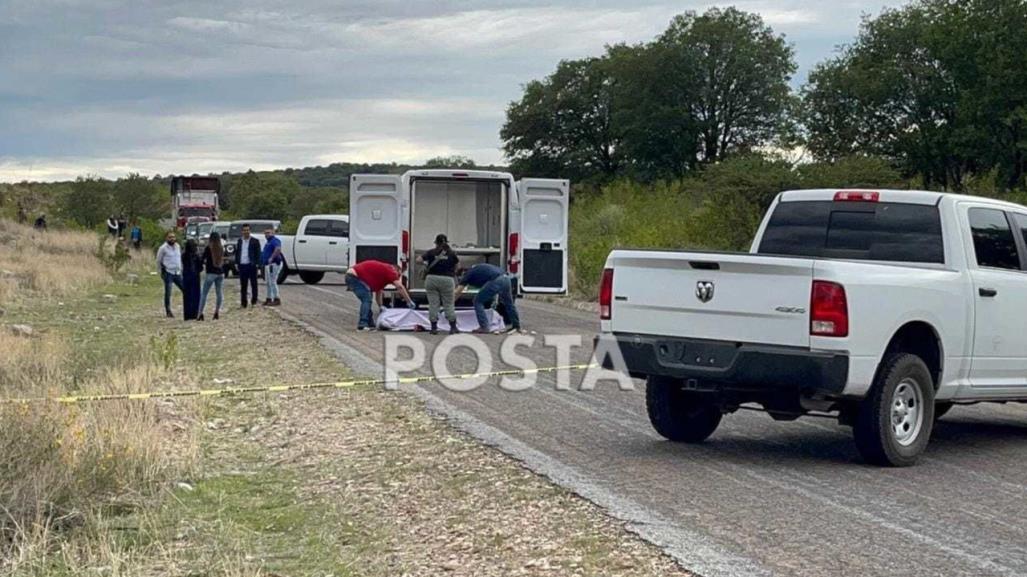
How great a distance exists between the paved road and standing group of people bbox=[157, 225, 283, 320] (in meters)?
12.4

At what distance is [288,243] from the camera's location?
38125 millimetres

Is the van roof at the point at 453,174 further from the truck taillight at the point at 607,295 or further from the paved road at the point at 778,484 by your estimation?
the truck taillight at the point at 607,295

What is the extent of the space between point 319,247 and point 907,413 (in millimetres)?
28438

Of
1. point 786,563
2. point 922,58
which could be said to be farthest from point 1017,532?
point 922,58

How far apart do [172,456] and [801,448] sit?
4983 millimetres

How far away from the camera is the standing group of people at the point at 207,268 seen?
84.5 ft

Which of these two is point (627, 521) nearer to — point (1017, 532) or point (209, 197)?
point (1017, 532)

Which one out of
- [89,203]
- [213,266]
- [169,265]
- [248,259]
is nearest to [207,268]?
[213,266]

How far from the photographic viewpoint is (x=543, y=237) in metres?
22.6

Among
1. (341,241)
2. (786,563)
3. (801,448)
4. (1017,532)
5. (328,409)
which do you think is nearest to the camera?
(786,563)

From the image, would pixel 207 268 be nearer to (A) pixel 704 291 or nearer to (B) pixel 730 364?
(A) pixel 704 291

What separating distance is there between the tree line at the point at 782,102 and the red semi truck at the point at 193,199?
22.4 m

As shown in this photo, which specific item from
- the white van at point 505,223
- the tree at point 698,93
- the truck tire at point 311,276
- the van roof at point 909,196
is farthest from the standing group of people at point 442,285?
the tree at point 698,93

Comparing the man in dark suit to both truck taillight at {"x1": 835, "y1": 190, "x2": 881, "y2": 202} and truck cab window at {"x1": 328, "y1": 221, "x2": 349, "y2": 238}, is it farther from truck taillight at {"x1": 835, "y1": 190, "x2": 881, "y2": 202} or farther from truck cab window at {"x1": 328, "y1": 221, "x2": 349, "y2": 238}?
truck taillight at {"x1": 835, "y1": 190, "x2": 881, "y2": 202}
